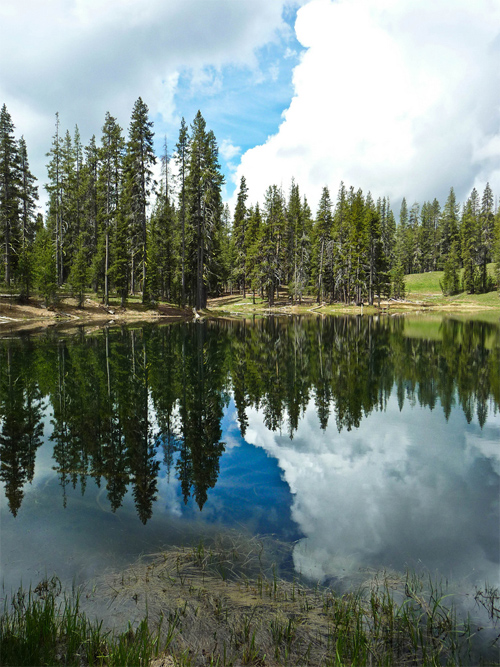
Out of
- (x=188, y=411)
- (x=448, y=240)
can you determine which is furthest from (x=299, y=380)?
(x=448, y=240)

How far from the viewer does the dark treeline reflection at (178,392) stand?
892 cm

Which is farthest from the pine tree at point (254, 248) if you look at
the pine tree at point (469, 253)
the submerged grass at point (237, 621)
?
the submerged grass at point (237, 621)

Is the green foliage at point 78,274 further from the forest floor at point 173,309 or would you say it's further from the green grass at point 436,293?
the green grass at point 436,293

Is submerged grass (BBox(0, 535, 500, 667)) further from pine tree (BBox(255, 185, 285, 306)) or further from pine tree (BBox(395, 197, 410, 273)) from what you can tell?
pine tree (BBox(395, 197, 410, 273))

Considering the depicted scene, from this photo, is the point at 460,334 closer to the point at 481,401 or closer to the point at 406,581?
the point at 481,401

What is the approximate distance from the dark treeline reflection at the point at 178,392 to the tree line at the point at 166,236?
71.4 feet

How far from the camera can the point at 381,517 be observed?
6906 millimetres

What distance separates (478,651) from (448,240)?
435 feet

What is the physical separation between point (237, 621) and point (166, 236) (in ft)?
203

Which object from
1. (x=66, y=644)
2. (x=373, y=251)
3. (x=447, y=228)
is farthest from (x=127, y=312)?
(x=447, y=228)

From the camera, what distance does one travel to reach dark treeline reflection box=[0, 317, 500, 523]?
8922 millimetres

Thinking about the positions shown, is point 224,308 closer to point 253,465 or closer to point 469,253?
point 253,465

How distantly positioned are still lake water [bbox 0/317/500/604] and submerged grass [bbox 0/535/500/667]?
477 millimetres

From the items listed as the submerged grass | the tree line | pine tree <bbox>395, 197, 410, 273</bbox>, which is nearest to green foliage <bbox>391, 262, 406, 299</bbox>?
the tree line
